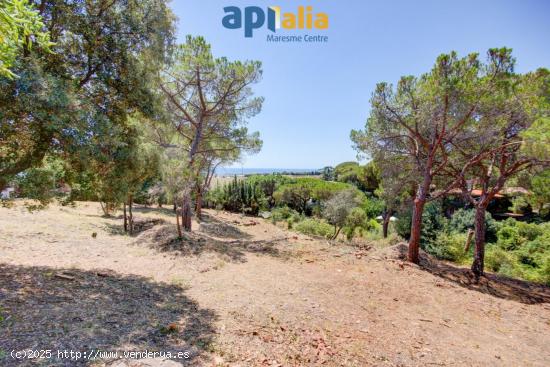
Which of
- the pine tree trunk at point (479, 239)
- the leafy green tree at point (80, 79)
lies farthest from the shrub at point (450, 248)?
the leafy green tree at point (80, 79)

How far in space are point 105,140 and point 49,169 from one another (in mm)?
951

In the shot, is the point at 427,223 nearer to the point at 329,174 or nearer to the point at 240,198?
the point at 240,198

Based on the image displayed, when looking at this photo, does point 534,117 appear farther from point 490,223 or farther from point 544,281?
point 490,223

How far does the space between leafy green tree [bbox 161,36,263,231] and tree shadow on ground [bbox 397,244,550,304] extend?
7.35 metres

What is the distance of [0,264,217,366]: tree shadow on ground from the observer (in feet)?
8.61

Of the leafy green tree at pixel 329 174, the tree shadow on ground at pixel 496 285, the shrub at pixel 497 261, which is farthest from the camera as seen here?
the leafy green tree at pixel 329 174

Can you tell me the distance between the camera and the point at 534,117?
5855 millimetres

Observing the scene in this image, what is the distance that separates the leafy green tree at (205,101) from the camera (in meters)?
8.62

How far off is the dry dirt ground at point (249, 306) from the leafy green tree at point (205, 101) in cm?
277

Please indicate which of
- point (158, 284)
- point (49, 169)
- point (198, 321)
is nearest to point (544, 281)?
point (198, 321)

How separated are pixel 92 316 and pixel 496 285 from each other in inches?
363

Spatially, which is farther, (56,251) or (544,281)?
(544,281)

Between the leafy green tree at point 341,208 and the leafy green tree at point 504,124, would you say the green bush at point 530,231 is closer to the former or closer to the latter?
the leafy green tree at point 504,124

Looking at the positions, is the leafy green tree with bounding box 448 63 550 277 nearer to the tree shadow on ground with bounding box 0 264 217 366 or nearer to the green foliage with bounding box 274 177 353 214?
the tree shadow on ground with bounding box 0 264 217 366
